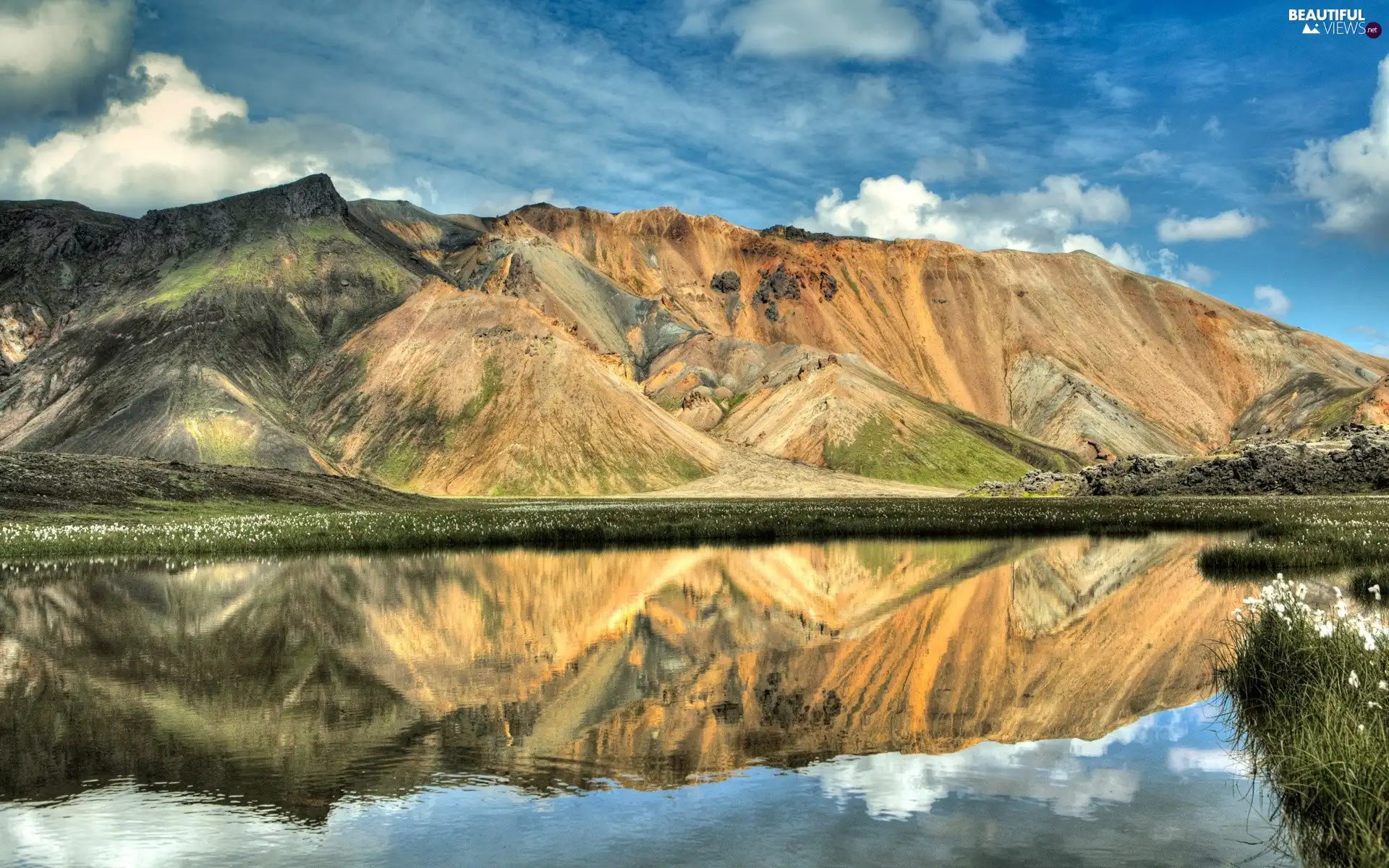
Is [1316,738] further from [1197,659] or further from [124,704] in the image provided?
[124,704]

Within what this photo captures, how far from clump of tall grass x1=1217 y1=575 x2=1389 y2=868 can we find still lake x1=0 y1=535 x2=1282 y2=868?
0.55 metres

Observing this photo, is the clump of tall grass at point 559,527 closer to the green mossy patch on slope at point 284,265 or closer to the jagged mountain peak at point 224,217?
the green mossy patch on slope at point 284,265

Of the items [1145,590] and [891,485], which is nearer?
[1145,590]

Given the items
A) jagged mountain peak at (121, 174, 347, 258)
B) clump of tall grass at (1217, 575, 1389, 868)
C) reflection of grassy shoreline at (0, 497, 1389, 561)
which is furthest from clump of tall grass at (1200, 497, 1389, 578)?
jagged mountain peak at (121, 174, 347, 258)

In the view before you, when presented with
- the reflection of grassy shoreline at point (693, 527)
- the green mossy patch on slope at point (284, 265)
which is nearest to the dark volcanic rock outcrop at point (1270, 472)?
the reflection of grassy shoreline at point (693, 527)

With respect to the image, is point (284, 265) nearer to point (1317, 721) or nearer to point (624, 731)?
point (624, 731)

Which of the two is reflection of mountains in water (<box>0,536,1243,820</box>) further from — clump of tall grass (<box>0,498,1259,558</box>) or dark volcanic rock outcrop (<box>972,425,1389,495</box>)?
dark volcanic rock outcrop (<box>972,425,1389,495</box>)

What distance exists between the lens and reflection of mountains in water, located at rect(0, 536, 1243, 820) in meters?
16.0

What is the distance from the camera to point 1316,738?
12.5 m

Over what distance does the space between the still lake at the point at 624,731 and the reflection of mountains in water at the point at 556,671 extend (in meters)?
0.10

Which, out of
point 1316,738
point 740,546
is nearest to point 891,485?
point 740,546

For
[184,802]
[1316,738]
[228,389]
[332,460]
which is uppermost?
[228,389]

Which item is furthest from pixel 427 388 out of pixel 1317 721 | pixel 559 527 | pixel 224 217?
pixel 1317 721

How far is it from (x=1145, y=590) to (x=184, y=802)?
98.5 feet
